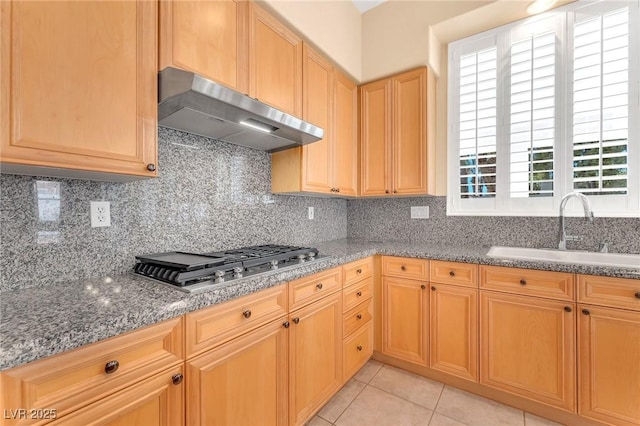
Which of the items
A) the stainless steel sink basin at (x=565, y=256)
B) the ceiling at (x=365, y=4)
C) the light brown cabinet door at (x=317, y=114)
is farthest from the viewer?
the ceiling at (x=365, y=4)

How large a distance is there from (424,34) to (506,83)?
755 mm

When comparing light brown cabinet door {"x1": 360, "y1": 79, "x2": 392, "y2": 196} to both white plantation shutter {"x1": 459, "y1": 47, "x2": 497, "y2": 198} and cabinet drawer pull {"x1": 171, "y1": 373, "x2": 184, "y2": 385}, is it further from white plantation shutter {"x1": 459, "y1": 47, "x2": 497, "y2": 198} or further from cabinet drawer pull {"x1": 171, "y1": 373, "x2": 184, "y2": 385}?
cabinet drawer pull {"x1": 171, "y1": 373, "x2": 184, "y2": 385}

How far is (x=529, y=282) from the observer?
1623mm

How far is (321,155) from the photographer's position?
205 centimetres

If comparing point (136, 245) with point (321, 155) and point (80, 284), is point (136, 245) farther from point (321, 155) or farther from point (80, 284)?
point (321, 155)

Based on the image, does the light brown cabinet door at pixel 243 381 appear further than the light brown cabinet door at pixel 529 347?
No

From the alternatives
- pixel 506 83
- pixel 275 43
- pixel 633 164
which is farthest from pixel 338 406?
pixel 506 83

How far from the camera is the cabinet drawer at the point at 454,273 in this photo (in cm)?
180

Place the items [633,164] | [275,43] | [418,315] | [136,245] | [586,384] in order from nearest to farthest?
[136,245] → [586,384] → [275,43] → [633,164] → [418,315]

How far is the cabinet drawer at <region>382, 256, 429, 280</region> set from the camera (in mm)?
1979

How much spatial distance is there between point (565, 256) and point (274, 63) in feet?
7.52

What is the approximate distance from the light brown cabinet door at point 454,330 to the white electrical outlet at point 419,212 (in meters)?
0.73

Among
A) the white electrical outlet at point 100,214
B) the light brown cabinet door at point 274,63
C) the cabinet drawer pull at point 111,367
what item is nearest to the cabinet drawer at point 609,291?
the light brown cabinet door at point 274,63

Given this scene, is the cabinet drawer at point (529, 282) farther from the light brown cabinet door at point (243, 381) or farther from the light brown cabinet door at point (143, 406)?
the light brown cabinet door at point (143, 406)
